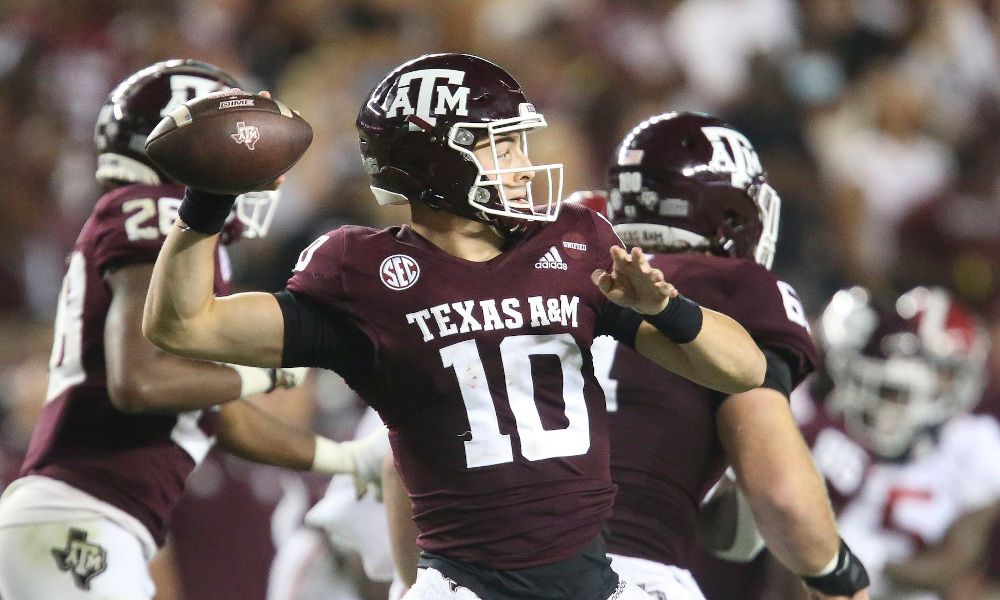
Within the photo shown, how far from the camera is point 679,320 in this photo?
258 centimetres

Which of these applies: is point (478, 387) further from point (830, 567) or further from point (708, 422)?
point (830, 567)

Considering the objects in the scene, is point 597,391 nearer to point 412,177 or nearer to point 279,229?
point 412,177

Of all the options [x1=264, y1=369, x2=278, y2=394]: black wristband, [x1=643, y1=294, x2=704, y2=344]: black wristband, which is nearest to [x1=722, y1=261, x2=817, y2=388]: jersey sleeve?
[x1=643, y1=294, x2=704, y2=344]: black wristband

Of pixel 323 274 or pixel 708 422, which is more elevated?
pixel 323 274

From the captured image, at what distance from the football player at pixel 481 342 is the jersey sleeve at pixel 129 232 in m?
0.80

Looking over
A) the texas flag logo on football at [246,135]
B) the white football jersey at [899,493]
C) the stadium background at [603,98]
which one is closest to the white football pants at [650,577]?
the texas flag logo on football at [246,135]

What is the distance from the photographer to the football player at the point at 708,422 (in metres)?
3.04

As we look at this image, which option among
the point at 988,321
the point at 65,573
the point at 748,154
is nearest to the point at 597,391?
the point at 748,154

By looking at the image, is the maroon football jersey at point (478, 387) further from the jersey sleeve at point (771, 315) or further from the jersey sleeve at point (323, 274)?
the jersey sleeve at point (771, 315)

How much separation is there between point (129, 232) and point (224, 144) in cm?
105

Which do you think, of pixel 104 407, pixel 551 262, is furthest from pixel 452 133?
pixel 104 407

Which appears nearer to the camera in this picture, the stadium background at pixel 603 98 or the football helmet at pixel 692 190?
the football helmet at pixel 692 190

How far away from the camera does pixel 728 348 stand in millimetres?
2662

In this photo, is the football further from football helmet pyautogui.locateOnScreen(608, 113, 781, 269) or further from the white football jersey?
the white football jersey
